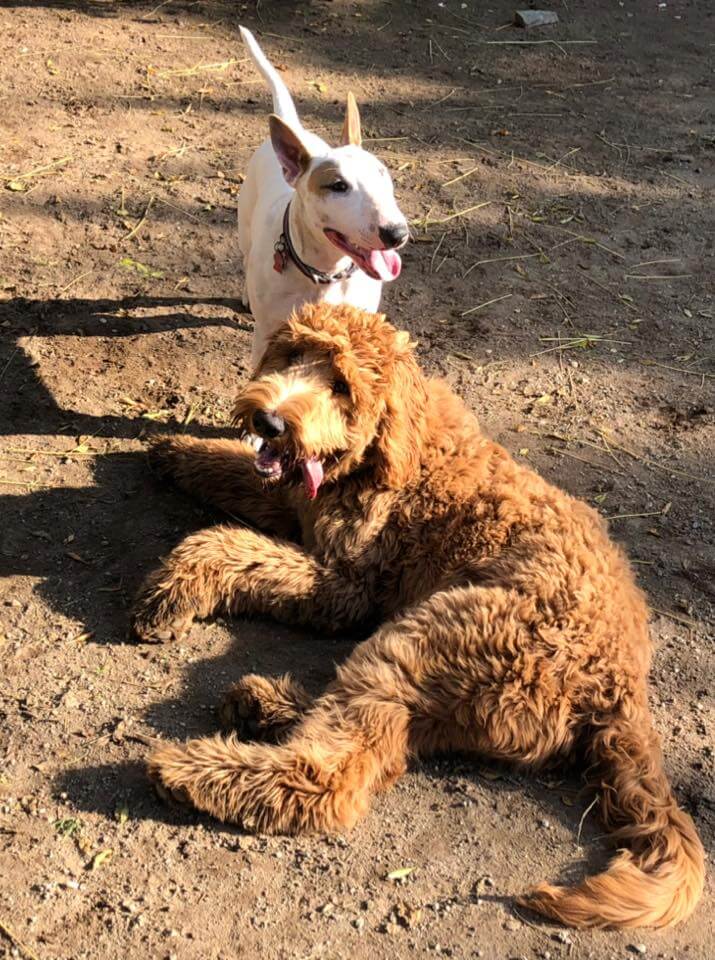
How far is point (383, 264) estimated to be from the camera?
4285 millimetres

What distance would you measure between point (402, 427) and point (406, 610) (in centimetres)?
64

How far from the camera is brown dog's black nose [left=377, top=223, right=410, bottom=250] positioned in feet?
13.6

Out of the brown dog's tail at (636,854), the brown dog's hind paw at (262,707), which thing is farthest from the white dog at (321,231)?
the brown dog's tail at (636,854)

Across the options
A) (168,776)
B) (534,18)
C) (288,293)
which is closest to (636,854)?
(168,776)

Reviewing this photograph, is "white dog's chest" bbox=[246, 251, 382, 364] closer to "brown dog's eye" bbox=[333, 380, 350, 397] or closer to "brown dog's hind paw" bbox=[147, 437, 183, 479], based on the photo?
"brown dog's hind paw" bbox=[147, 437, 183, 479]

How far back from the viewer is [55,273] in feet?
18.6

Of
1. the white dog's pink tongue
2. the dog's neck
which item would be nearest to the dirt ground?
the dog's neck

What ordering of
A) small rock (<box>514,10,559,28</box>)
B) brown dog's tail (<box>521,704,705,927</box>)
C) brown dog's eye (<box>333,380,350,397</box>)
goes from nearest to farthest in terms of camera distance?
brown dog's tail (<box>521,704,705,927</box>)
brown dog's eye (<box>333,380,350,397</box>)
small rock (<box>514,10,559,28</box>)

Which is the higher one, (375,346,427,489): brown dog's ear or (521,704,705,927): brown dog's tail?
(375,346,427,489): brown dog's ear

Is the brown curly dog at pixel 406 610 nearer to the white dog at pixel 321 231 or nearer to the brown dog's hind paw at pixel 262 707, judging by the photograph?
the brown dog's hind paw at pixel 262 707

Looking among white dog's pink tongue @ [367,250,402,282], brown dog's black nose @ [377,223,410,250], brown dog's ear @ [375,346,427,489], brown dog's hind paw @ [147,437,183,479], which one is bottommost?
brown dog's hind paw @ [147,437,183,479]

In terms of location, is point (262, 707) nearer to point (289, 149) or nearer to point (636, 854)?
point (636, 854)

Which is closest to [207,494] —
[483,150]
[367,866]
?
[367,866]

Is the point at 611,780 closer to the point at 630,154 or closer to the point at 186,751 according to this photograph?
the point at 186,751
